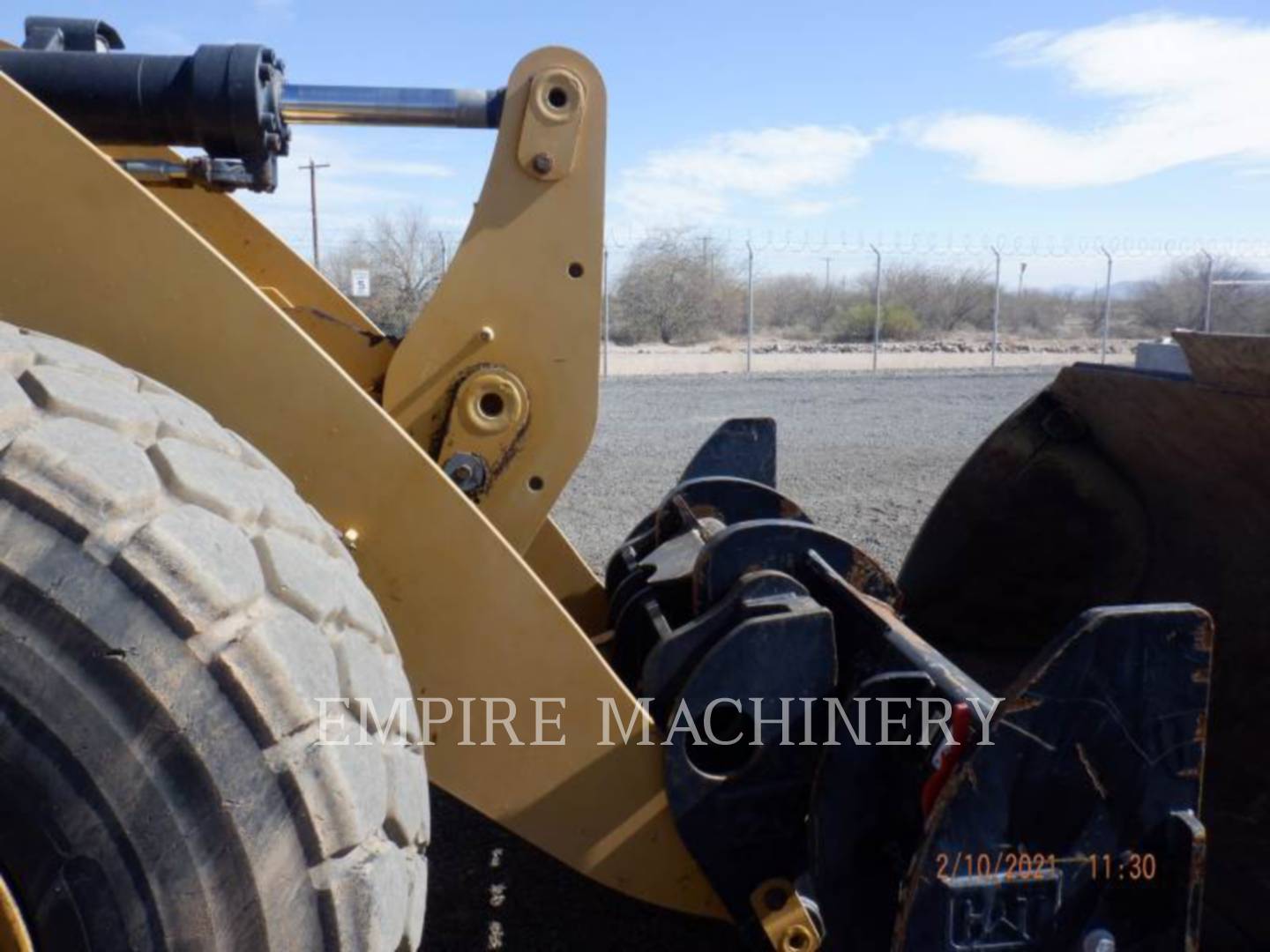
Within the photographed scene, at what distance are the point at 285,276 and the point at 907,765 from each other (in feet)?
7.60

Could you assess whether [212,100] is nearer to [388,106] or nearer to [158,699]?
[388,106]

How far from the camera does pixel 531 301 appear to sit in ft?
8.05

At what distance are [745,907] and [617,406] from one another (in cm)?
1428

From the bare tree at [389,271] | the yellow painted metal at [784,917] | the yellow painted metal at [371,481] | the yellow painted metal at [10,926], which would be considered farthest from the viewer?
the bare tree at [389,271]

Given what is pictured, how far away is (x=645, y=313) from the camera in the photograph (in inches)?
1377

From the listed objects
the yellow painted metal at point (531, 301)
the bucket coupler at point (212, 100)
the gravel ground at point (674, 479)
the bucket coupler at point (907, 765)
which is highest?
the bucket coupler at point (212, 100)

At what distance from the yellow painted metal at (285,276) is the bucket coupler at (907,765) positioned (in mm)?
1120

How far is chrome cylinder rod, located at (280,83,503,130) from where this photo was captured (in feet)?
8.08

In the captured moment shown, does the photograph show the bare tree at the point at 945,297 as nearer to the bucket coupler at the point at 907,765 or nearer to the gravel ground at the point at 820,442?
the gravel ground at the point at 820,442

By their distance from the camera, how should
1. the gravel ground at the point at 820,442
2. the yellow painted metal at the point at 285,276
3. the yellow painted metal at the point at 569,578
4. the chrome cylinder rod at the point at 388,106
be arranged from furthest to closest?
the gravel ground at the point at 820,442 → the yellow painted metal at the point at 569,578 → the yellow painted metal at the point at 285,276 → the chrome cylinder rod at the point at 388,106

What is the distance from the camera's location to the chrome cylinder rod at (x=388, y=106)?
2463 mm

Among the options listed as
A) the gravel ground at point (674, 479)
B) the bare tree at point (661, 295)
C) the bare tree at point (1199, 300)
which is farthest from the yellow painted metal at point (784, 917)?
the bare tree at point (661, 295)

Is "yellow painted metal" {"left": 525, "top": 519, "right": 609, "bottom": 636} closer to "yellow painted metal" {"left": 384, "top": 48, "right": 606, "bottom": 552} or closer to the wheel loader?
the wheel loader

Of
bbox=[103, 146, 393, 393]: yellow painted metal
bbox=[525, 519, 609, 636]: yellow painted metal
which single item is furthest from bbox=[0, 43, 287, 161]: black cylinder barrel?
bbox=[525, 519, 609, 636]: yellow painted metal
